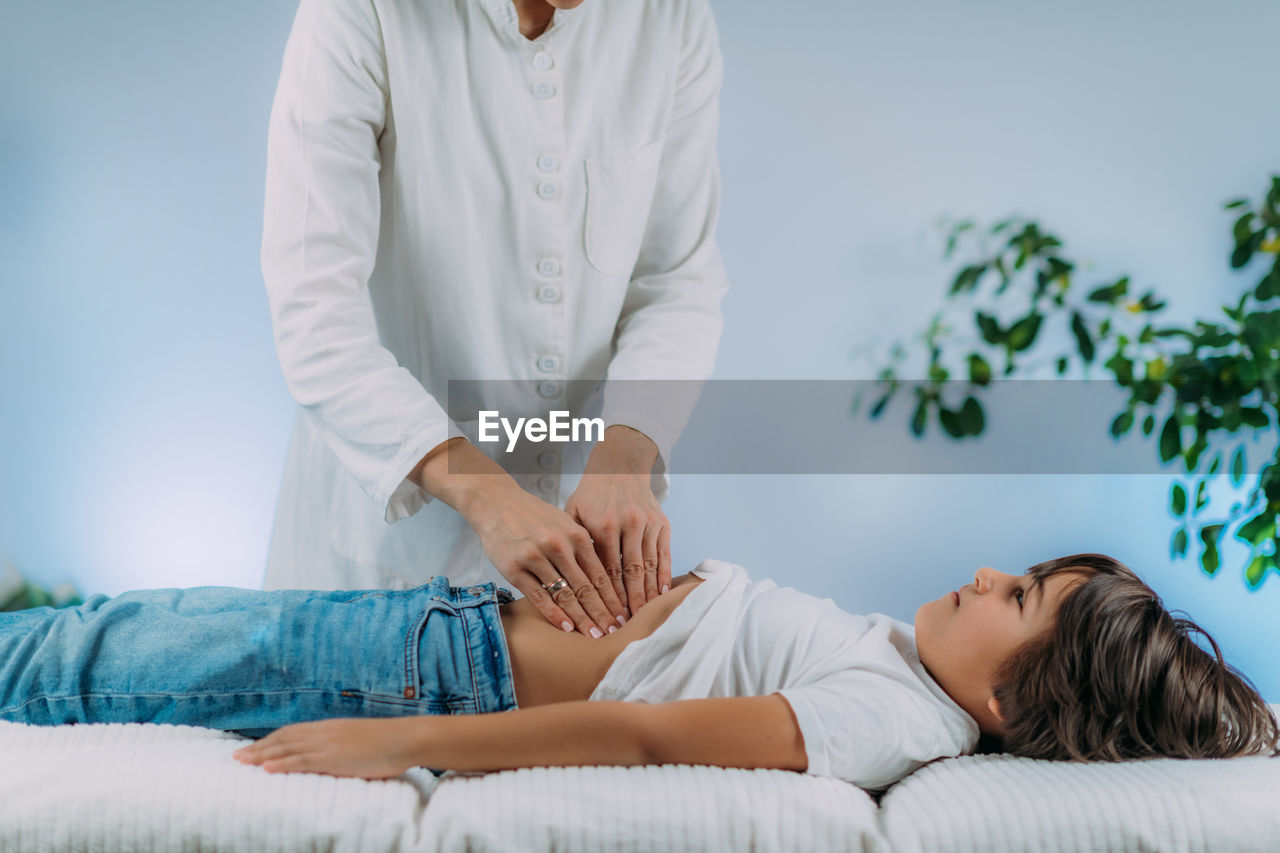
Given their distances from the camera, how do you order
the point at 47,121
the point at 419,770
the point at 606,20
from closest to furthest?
the point at 419,770
the point at 606,20
the point at 47,121

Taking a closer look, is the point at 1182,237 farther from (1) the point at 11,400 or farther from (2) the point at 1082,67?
(1) the point at 11,400

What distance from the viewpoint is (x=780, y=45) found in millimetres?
2107

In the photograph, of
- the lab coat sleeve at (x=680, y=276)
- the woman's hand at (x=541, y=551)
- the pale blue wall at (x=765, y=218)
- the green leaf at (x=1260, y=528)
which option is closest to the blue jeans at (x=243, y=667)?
the woman's hand at (x=541, y=551)

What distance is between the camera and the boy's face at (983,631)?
Result: 1070 mm

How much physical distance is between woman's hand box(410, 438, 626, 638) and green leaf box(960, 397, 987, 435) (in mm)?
1281

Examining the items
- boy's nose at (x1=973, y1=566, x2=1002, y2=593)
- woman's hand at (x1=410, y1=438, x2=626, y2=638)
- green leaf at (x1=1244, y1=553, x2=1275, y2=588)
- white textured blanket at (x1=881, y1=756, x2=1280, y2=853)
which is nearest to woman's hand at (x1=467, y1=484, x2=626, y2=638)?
woman's hand at (x1=410, y1=438, x2=626, y2=638)

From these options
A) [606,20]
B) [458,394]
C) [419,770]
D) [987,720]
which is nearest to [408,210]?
[458,394]

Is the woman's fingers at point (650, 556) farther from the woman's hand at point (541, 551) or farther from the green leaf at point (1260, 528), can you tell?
the green leaf at point (1260, 528)

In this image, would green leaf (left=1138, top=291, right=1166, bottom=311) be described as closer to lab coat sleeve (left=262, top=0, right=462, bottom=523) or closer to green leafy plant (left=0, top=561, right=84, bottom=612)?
lab coat sleeve (left=262, top=0, right=462, bottom=523)

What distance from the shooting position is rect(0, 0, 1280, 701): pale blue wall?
6.80ft

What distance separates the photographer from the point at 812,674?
1017mm

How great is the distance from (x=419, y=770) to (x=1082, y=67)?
2.13 meters

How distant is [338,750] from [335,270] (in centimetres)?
54

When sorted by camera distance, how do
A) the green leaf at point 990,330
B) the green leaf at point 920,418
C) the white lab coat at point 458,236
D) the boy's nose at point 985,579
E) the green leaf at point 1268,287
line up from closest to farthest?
the white lab coat at point 458,236
the boy's nose at point 985,579
the green leaf at point 1268,287
the green leaf at point 990,330
the green leaf at point 920,418
